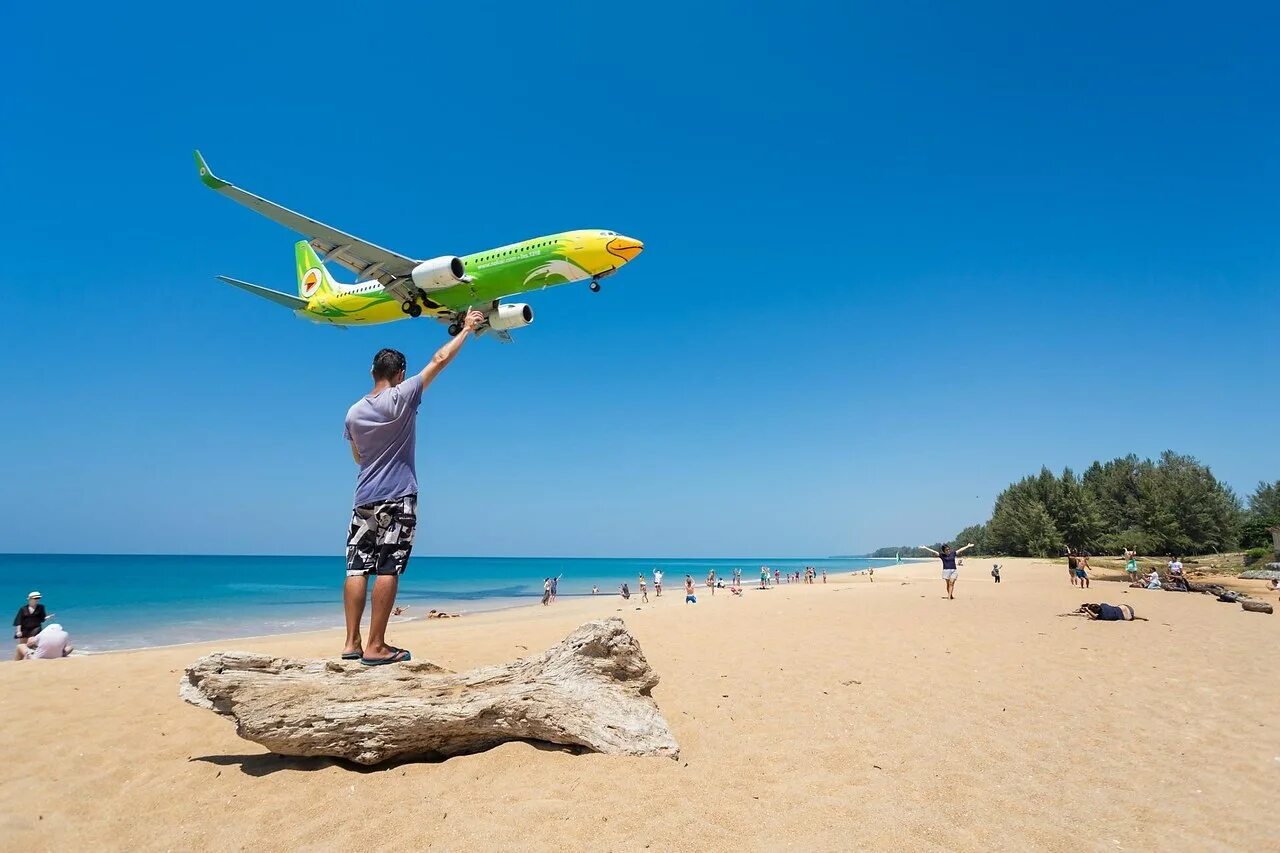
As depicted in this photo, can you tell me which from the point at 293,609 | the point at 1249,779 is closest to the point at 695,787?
the point at 1249,779

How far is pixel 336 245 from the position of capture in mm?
17922

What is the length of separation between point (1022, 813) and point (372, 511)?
16.1 ft

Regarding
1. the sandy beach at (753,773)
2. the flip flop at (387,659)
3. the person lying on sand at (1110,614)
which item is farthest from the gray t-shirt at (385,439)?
the person lying on sand at (1110,614)

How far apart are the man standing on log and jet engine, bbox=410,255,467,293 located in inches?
554

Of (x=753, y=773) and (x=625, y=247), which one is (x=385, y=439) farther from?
(x=625, y=247)

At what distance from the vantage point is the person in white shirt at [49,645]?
10516mm

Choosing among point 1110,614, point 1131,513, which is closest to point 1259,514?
point 1131,513

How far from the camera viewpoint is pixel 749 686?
7699 millimetres

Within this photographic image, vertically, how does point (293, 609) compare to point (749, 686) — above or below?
below

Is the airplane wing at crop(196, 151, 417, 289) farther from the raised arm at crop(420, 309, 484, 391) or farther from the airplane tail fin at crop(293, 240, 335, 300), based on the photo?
the raised arm at crop(420, 309, 484, 391)

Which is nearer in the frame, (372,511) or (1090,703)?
(372,511)

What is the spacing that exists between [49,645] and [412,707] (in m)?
10.7

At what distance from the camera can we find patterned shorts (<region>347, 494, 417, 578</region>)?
13.5ft

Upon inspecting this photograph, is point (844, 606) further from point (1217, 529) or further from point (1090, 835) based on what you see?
point (1217, 529)
